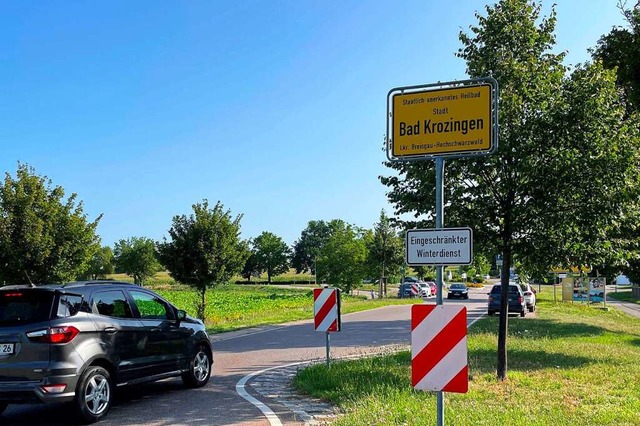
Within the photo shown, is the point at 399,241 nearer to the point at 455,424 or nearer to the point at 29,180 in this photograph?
the point at 29,180

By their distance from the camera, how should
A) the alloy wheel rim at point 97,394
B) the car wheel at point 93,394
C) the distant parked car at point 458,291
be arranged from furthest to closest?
1. the distant parked car at point 458,291
2. the alloy wheel rim at point 97,394
3. the car wheel at point 93,394

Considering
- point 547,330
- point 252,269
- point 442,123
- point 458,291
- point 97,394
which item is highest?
point 442,123

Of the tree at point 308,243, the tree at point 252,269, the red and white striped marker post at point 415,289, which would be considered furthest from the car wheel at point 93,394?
the tree at point 308,243

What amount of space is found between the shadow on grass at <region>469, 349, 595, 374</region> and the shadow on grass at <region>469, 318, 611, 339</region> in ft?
14.6

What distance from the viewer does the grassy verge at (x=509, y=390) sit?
7.03 m

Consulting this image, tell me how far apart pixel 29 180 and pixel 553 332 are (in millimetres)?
17980

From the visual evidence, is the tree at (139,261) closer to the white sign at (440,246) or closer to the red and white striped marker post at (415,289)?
the red and white striped marker post at (415,289)

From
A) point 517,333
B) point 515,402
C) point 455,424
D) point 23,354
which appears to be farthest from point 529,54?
point 517,333

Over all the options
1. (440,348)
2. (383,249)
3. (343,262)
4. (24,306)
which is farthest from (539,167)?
(383,249)

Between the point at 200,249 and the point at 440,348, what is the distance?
1861 centimetres

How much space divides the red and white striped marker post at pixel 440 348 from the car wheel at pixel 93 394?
4.05m

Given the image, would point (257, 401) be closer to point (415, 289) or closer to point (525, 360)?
point (525, 360)

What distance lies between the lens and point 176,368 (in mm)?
9047

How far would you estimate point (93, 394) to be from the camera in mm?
7156
